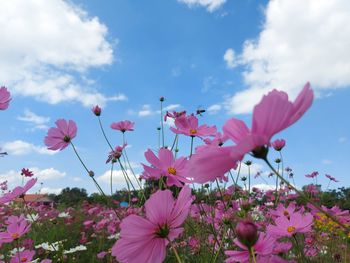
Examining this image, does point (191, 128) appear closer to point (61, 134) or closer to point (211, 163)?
point (61, 134)

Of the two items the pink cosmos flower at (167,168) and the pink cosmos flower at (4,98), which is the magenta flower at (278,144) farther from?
the pink cosmos flower at (4,98)

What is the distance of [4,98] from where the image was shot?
57.2 inches

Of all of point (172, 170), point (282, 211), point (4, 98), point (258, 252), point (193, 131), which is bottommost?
point (258, 252)

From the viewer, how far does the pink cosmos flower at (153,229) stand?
0.72m

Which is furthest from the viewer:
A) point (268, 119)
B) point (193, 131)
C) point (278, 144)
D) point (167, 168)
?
point (278, 144)

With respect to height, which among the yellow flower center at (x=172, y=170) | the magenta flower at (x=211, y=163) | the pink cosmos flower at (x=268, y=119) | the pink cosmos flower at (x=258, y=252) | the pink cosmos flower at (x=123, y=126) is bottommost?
the pink cosmos flower at (x=258, y=252)

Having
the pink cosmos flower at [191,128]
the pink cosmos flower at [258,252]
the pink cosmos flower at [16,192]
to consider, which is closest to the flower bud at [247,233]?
the pink cosmos flower at [258,252]

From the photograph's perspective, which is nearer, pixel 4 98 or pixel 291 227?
pixel 291 227

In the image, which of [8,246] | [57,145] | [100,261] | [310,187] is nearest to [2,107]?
[57,145]

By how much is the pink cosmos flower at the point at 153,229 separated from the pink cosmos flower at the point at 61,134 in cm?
79

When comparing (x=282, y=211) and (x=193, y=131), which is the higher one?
(x=193, y=131)

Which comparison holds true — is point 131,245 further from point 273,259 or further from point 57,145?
point 57,145

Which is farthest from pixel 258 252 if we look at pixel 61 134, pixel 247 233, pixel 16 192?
pixel 16 192

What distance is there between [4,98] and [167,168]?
77cm
